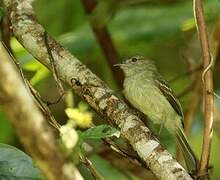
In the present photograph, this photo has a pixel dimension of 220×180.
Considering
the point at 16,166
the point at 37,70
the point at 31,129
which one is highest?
the point at 31,129

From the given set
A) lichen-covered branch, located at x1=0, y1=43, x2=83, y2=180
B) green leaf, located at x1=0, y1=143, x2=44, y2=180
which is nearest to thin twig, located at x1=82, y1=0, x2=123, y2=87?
green leaf, located at x1=0, y1=143, x2=44, y2=180

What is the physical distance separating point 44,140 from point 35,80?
357cm

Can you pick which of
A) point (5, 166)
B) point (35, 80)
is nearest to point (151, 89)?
point (35, 80)

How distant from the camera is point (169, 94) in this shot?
516 cm

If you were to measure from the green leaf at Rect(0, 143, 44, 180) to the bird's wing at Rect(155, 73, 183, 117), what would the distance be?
8.61 ft

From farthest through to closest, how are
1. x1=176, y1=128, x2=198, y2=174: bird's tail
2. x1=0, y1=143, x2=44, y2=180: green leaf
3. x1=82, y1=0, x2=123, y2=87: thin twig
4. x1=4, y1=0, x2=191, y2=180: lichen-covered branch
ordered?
x1=82, y1=0, x2=123, y2=87: thin twig, x1=176, y1=128, x2=198, y2=174: bird's tail, x1=4, y1=0, x2=191, y2=180: lichen-covered branch, x1=0, y1=143, x2=44, y2=180: green leaf

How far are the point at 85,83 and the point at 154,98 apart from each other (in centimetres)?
230

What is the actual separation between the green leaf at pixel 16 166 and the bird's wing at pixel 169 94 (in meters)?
2.62

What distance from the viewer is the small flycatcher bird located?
511 cm

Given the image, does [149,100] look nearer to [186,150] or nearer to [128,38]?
[128,38]

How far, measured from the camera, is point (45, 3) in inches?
212

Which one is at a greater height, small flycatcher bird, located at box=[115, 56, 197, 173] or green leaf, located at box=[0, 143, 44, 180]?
green leaf, located at box=[0, 143, 44, 180]

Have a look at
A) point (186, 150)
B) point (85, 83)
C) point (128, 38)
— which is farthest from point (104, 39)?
point (85, 83)

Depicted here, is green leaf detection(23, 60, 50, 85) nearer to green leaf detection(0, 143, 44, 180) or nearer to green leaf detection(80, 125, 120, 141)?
green leaf detection(0, 143, 44, 180)
